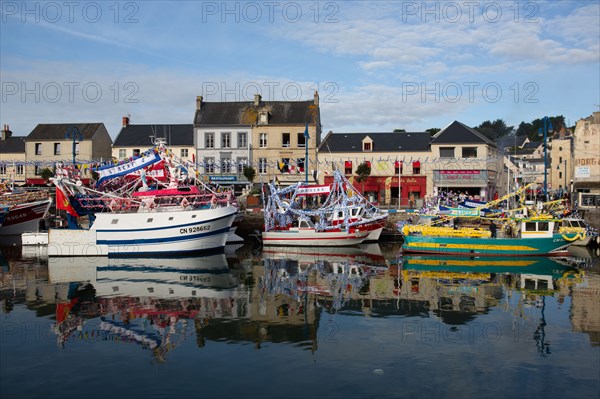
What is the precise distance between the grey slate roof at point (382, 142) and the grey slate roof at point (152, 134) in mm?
14890

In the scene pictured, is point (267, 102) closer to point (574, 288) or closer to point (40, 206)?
point (40, 206)

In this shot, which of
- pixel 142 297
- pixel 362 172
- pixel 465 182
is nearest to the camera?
pixel 142 297

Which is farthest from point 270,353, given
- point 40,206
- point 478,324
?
point 40,206

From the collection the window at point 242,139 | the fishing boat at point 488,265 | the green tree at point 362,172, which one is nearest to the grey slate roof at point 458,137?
the green tree at point 362,172

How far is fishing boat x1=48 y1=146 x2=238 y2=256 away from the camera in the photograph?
105ft

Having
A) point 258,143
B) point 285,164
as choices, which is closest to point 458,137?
point 285,164

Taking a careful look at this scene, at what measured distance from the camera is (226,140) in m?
54.5

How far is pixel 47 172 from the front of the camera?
2149 inches

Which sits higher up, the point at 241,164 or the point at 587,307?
the point at 241,164

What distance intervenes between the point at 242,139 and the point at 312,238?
2037 centimetres

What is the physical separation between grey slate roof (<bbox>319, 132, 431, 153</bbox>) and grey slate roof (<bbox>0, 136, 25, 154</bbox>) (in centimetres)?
3422

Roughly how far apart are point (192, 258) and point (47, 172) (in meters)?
30.8

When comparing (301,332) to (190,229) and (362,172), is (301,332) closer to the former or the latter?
(190,229)

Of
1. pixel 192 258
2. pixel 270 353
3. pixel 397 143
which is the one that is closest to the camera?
pixel 270 353
